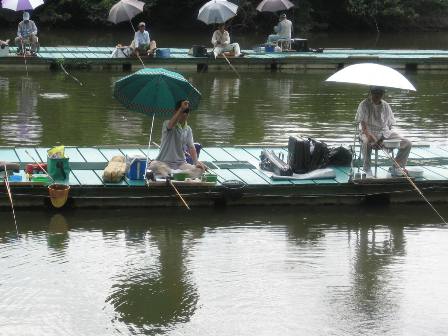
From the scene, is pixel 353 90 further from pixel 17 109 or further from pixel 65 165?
pixel 65 165

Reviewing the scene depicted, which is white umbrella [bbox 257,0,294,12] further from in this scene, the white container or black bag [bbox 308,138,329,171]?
the white container

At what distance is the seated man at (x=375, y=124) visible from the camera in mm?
11242

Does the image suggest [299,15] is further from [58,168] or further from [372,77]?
[58,168]

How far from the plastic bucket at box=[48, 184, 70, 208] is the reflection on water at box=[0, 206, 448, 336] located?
0.19 metres

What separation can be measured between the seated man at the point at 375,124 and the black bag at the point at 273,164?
2.87 ft

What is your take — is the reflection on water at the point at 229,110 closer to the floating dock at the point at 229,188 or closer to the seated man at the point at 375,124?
the floating dock at the point at 229,188

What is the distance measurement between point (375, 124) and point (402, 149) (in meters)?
0.40

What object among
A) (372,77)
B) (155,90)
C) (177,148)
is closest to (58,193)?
(177,148)

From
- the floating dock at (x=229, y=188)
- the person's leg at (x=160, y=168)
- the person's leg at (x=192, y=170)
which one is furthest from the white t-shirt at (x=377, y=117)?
the person's leg at (x=160, y=168)

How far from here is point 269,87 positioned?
21.5 m

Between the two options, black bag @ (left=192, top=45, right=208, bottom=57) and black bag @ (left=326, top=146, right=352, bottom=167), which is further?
black bag @ (left=192, top=45, right=208, bottom=57)

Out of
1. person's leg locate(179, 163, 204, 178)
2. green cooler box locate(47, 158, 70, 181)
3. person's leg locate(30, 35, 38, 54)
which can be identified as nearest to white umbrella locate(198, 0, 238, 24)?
person's leg locate(30, 35, 38, 54)

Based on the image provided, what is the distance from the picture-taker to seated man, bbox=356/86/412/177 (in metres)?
11.2

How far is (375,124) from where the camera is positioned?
1135 centimetres
